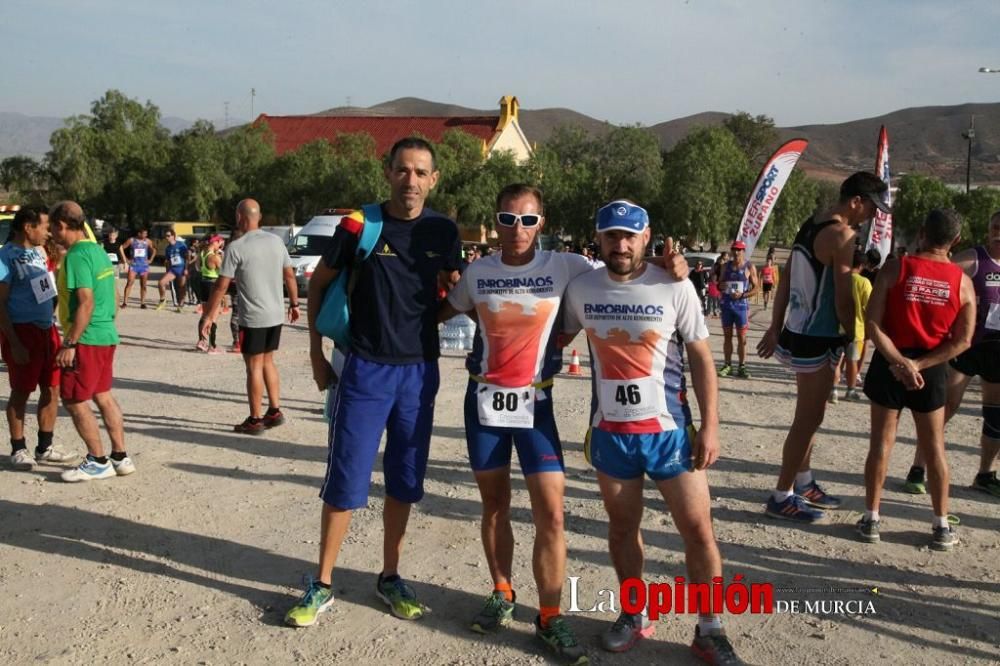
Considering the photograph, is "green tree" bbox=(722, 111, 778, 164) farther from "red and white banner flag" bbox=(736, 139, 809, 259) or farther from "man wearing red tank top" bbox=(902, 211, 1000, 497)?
"man wearing red tank top" bbox=(902, 211, 1000, 497)

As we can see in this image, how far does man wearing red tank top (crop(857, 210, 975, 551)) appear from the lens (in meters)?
5.00

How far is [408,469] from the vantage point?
159 inches

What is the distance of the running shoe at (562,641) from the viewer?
3.61 metres

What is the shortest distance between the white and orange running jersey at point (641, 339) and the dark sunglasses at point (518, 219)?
0.37 metres

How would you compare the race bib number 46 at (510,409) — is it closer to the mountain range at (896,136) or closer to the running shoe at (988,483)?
the running shoe at (988,483)

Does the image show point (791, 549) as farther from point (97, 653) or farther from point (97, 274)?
point (97, 274)

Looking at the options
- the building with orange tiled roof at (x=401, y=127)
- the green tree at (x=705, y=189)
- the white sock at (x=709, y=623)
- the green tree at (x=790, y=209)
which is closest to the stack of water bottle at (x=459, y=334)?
the white sock at (x=709, y=623)

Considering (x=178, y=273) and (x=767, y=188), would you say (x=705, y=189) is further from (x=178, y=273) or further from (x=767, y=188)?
(x=178, y=273)

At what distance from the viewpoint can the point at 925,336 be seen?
503 centimetres

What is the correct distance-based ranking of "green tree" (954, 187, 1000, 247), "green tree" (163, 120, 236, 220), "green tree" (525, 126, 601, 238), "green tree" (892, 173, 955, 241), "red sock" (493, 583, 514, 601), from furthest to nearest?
"green tree" (892, 173, 955, 241), "green tree" (525, 126, 601, 238), "green tree" (163, 120, 236, 220), "green tree" (954, 187, 1000, 247), "red sock" (493, 583, 514, 601)

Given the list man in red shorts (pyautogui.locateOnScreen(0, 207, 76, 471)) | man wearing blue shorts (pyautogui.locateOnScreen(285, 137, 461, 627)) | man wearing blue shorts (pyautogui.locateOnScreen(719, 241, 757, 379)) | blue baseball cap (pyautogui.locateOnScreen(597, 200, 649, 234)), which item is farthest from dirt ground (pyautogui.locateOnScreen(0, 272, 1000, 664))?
man wearing blue shorts (pyautogui.locateOnScreen(719, 241, 757, 379))

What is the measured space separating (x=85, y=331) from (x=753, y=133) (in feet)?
298

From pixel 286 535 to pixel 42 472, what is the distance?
7.90 feet

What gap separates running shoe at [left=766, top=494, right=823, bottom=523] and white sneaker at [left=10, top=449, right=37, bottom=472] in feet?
17.5
